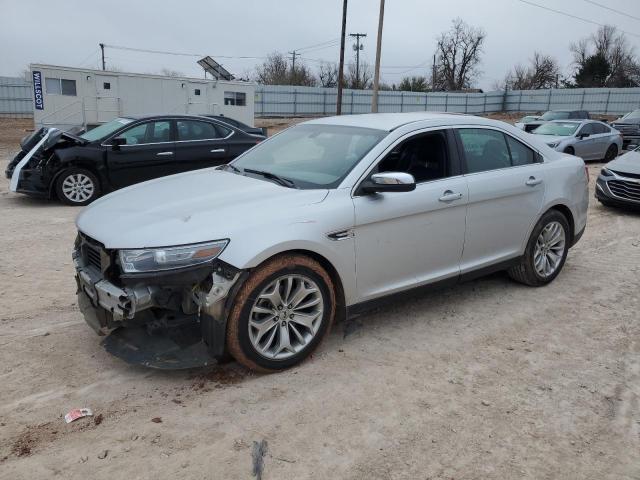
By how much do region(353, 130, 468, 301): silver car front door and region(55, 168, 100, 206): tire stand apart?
662cm

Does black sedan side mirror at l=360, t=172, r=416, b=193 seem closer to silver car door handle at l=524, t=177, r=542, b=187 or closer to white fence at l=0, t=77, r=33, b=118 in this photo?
silver car door handle at l=524, t=177, r=542, b=187

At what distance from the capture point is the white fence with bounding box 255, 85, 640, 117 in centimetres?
3984

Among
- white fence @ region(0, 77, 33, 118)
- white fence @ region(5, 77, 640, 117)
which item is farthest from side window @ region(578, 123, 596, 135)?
white fence @ region(0, 77, 33, 118)

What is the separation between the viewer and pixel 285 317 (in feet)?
11.4

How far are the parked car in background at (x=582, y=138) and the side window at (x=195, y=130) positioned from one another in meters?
9.73

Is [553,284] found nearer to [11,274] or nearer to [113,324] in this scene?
[113,324]

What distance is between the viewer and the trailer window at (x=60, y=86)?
716 inches

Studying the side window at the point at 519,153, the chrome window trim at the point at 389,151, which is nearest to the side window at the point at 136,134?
the chrome window trim at the point at 389,151

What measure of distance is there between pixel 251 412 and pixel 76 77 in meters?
18.5

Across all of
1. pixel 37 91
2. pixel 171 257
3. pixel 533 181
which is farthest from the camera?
pixel 37 91

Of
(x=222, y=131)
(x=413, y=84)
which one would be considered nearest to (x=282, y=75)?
(x=413, y=84)

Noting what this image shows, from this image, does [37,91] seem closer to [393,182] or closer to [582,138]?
[582,138]

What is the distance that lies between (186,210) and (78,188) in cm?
647

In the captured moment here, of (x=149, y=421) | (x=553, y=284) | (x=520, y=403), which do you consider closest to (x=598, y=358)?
(x=520, y=403)
